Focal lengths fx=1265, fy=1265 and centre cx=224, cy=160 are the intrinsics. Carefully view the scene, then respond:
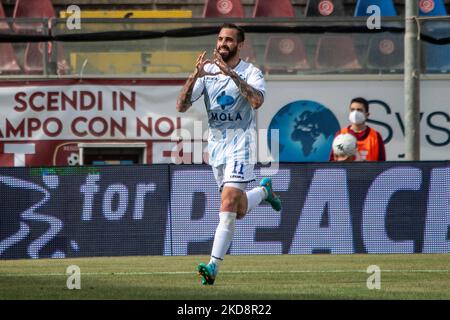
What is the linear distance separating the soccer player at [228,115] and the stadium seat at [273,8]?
411 inches

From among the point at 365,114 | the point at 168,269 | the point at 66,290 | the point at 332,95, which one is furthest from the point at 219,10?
the point at 66,290

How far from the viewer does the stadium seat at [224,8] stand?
21672 mm

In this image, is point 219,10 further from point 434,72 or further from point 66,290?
point 66,290

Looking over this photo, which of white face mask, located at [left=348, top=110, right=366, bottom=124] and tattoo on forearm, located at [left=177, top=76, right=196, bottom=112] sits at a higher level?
white face mask, located at [left=348, top=110, right=366, bottom=124]

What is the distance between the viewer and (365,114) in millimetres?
16531

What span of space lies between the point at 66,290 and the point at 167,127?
8623 mm

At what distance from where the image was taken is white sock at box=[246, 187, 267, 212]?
1168 centimetres

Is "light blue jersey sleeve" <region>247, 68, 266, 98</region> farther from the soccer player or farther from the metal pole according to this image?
the metal pole

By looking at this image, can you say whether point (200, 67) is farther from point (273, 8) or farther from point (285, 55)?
point (273, 8)

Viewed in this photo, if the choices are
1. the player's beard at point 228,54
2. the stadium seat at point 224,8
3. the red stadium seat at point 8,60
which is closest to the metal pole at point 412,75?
the stadium seat at point 224,8

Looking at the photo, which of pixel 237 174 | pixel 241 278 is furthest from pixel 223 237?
pixel 241 278

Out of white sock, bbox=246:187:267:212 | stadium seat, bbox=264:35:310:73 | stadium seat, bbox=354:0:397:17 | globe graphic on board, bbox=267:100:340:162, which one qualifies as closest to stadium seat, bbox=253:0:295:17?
stadium seat, bbox=354:0:397:17

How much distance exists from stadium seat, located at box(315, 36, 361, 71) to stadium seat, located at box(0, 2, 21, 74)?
4528 mm

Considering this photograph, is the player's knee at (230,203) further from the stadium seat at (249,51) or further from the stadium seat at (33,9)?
the stadium seat at (33,9)
